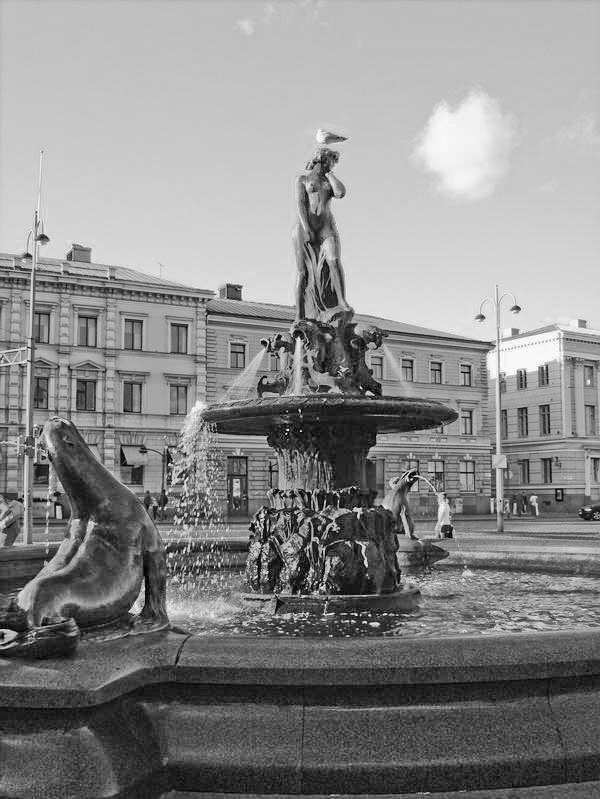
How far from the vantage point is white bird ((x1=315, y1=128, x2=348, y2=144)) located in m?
9.88

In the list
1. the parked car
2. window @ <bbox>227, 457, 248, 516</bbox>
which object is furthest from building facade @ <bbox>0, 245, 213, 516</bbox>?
the parked car

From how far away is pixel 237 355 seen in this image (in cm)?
4953

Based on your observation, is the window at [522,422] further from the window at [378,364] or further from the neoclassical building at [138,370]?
the window at [378,364]

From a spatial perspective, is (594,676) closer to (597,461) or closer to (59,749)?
(59,749)

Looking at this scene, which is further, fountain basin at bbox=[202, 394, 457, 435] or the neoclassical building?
the neoclassical building

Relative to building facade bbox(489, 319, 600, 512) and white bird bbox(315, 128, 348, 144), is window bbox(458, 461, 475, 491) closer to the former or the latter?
building facade bbox(489, 319, 600, 512)

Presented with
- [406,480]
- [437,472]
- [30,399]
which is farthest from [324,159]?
[437,472]

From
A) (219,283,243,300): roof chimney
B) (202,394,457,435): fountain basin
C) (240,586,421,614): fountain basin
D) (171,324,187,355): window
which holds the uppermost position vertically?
(219,283,243,300): roof chimney

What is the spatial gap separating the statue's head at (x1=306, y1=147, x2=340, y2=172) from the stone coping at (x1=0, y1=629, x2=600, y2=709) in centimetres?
705

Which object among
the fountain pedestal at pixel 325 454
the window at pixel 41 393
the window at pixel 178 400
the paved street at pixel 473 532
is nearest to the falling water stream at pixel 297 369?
the fountain pedestal at pixel 325 454

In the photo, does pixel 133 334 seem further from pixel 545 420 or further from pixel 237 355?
pixel 545 420

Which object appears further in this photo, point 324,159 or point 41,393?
Result: point 41,393

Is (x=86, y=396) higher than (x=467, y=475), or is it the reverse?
(x=86, y=396)

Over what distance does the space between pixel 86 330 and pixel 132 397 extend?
4.35 meters
